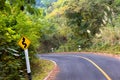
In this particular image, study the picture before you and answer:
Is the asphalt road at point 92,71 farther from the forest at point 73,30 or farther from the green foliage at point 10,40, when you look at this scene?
the forest at point 73,30

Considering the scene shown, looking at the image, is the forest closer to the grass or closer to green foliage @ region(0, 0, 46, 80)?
green foliage @ region(0, 0, 46, 80)

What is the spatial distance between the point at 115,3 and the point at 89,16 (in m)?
5.58

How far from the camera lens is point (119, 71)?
57.2ft

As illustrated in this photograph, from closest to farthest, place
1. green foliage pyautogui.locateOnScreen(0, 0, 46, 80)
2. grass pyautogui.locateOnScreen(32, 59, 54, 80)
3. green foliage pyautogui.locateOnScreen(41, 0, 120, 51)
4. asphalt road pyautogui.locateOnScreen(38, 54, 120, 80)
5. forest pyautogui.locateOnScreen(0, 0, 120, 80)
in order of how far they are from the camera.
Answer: green foliage pyautogui.locateOnScreen(0, 0, 46, 80)
asphalt road pyautogui.locateOnScreen(38, 54, 120, 80)
forest pyautogui.locateOnScreen(0, 0, 120, 80)
grass pyautogui.locateOnScreen(32, 59, 54, 80)
green foliage pyautogui.locateOnScreen(41, 0, 120, 51)

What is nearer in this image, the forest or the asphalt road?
the asphalt road

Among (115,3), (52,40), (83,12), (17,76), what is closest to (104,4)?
A: (115,3)

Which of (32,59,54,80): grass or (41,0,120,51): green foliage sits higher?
(41,0,120,51): green foliage

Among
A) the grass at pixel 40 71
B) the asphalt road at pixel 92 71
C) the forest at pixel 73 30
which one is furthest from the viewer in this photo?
the grass at pixel 40 71

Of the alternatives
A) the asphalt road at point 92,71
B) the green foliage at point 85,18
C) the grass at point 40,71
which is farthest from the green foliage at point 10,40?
the green foliage at point 85,18

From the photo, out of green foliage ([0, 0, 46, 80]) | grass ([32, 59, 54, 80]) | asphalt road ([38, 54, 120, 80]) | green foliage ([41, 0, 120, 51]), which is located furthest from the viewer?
green foliage ([41, 0, 120, 51])

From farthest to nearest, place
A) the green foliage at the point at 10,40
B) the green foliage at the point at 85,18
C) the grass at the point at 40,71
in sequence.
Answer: the green foliage at the point at 85,18 → the grass at the point at 40,71 → the green foliage at the point at 10,40

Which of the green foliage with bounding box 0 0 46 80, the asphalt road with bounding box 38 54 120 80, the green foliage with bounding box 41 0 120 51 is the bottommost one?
the asphalt road with bounding box 38 54 120 80

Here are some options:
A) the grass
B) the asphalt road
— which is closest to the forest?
the grass

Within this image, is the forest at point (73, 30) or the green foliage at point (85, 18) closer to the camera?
the forest at point (73, 30)
